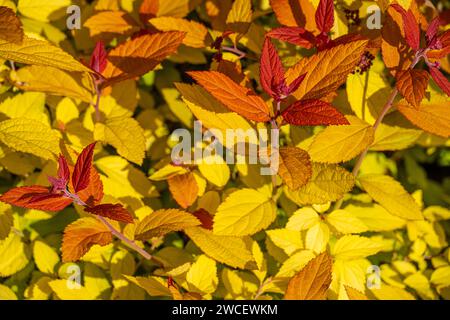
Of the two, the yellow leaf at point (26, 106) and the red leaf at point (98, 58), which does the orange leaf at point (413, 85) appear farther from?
the yellow leaf at point (26, 106)

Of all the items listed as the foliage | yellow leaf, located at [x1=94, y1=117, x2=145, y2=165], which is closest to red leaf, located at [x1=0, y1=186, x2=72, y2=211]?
the foliage

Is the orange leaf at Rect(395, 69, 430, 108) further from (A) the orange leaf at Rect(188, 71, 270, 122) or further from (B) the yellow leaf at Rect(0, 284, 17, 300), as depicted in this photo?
(B) the yellow leaf at Rect(0, 284, 17, 300)

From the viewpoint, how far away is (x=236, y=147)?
1.31m

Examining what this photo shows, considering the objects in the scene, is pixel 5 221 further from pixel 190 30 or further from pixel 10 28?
pixel 190 30

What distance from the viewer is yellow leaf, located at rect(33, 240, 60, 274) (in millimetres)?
1575

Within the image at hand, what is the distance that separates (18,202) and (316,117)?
679 millimetres

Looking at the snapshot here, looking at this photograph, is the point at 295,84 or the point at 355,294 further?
the point at 355,294

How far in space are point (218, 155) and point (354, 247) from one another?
0.49 m

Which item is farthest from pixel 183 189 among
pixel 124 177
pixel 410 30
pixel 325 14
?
pixel 410 30

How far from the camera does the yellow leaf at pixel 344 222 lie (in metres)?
1.49

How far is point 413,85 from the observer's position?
3.78 ft

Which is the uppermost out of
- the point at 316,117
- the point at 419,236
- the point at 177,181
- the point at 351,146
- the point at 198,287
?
the point at 316,117
